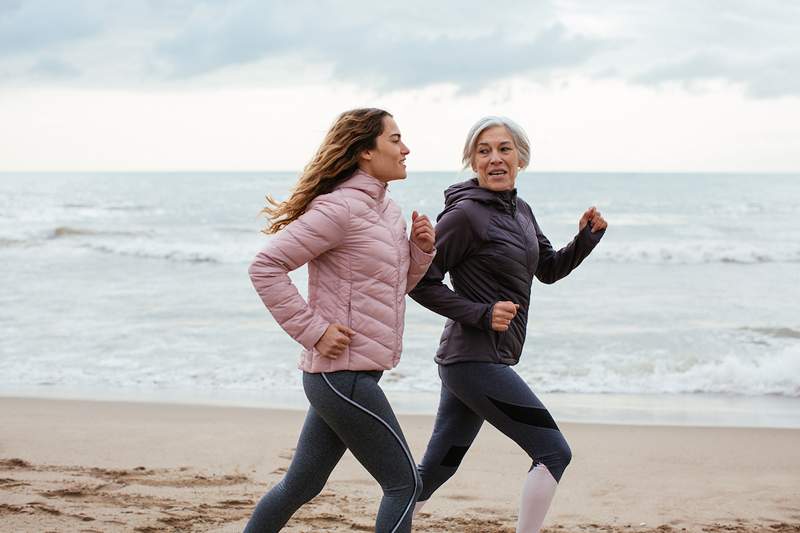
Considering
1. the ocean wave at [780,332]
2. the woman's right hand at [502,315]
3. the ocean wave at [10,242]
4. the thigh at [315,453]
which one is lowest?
the thigh at [315,453]

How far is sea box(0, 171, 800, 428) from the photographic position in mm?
8742

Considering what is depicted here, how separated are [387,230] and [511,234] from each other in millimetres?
654

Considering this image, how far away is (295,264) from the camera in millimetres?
2939

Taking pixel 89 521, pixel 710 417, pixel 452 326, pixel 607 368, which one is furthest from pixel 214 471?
pixel 607 368

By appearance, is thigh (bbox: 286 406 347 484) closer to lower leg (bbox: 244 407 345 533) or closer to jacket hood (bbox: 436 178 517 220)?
lower leg (bbox: 244 407 345 533)

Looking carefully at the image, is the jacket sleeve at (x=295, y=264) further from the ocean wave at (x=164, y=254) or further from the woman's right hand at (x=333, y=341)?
the ocean wave at (x=164, y=254)

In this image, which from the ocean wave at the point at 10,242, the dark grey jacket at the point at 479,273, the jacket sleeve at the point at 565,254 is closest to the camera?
the dark grey jacket at the point at 479,273

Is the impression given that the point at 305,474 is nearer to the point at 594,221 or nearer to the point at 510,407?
the point at 510,407

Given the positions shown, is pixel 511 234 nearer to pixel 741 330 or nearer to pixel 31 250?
pixel 741 330

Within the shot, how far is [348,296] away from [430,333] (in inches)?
348

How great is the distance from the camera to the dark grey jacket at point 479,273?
343 cm

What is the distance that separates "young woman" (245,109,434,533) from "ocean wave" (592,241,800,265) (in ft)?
66.5

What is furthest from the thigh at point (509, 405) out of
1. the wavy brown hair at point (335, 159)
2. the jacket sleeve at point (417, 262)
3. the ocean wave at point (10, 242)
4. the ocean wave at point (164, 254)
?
the ocean wave at point (10, 242)

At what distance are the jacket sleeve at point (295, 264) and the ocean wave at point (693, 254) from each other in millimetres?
20486
